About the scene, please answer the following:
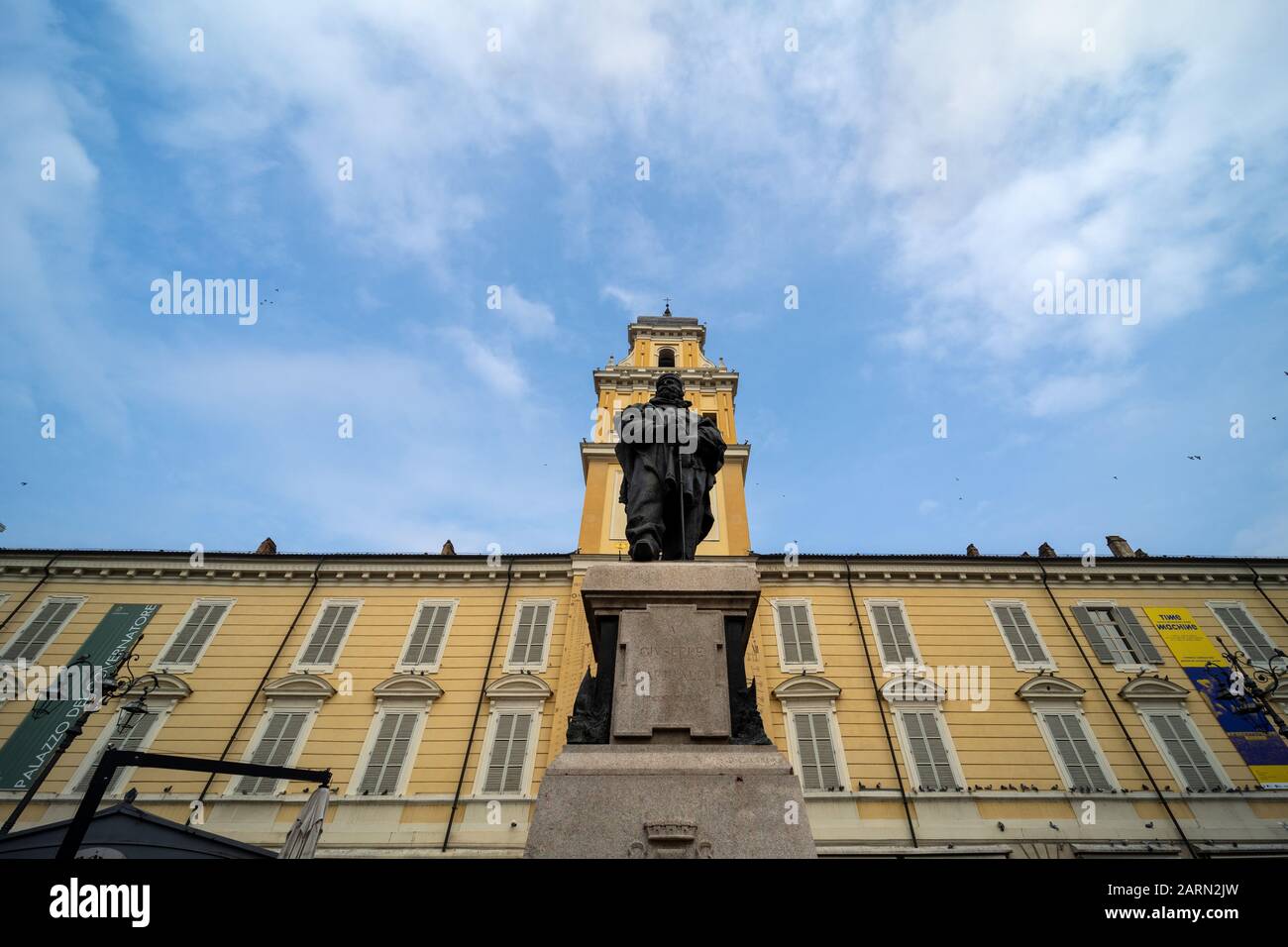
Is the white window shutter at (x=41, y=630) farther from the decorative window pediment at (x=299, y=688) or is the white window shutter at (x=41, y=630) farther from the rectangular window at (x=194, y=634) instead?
the decorative window pediment at (x=299, y=688)

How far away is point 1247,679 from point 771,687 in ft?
43.5

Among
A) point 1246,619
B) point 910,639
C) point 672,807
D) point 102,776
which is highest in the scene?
point 1246,619

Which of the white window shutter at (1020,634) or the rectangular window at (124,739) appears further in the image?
the white window shutter at (1020,634)

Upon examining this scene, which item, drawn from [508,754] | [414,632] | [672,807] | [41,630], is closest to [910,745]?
[508,754]

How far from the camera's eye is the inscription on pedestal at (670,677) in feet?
13.5

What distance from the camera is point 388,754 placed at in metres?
16.4

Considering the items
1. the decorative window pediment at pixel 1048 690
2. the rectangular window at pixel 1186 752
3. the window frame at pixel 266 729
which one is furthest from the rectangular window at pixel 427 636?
the rectangular window at pixel 1186 752

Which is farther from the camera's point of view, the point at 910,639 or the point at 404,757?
the point at 910,639

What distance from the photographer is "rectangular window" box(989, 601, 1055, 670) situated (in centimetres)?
1805

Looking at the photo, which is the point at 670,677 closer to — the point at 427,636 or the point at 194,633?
the point at 427,636

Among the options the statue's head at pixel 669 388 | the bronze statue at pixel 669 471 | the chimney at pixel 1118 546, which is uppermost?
the chimney at pixel 1118 546

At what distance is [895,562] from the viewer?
65.9 ft

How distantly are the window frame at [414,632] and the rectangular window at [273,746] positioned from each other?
269cm

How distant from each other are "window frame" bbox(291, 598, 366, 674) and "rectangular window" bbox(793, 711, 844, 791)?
13.3 m
